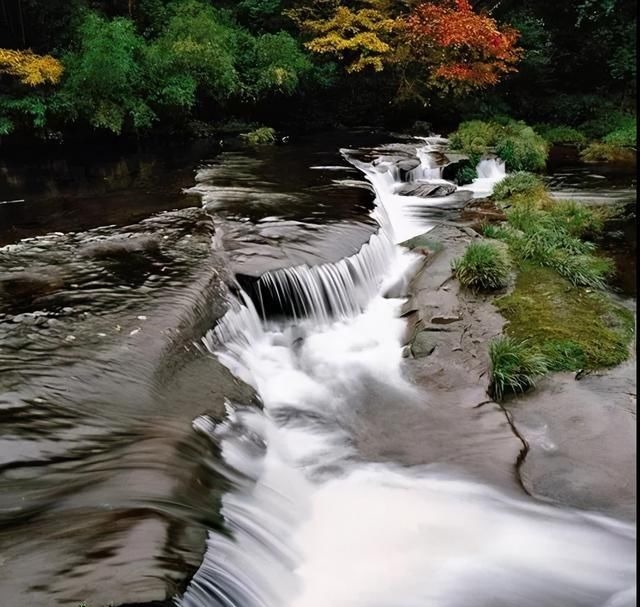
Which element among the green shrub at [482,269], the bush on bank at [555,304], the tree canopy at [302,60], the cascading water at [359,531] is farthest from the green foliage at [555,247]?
the tree canopy at [302,60]

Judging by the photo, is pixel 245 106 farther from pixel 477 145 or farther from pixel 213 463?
pixel 213 463

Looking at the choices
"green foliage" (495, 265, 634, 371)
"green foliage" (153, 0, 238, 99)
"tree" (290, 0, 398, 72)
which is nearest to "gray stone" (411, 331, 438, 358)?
"green foliage" (495, 265, 634, 371)

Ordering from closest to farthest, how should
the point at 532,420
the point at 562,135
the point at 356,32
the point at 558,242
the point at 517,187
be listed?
the point at 532,420 → the point at 558,242 → the point at 517,187 → the point at 356,32 → the point at 562,135

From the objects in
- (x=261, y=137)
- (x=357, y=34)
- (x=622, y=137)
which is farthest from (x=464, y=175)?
(x=357, y=34)

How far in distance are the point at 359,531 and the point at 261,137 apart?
51.7 ft

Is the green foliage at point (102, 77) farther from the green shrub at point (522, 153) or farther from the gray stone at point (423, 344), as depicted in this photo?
the gray stone at point (423, 344)

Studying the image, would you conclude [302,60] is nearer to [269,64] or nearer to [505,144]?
[269,64]

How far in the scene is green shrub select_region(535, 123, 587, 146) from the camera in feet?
65.9

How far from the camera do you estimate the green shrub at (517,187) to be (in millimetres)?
12852

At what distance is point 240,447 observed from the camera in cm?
497

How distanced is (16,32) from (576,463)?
19.5 meters

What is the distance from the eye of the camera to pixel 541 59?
2206cm

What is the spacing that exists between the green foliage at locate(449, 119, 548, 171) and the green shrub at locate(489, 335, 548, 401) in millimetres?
10593

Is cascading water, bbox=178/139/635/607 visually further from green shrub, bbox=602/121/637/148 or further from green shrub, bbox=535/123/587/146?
green shrub, bbox=535/123/587/146
